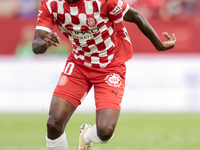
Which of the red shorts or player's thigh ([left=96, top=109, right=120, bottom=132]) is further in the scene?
the red shorts

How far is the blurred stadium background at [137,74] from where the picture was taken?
1044cm

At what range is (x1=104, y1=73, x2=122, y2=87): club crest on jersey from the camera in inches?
206

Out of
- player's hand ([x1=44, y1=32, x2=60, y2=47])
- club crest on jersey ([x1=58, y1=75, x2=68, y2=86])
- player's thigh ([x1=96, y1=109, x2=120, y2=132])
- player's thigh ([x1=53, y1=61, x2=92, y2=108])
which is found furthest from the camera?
club crest on jersey ([x1=58, y1=75, x2=68, y2=86])

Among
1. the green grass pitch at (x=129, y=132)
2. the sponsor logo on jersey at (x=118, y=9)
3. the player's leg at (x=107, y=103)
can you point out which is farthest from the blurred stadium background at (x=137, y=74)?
the sponsor logo on jersey at (x=118, y=9)

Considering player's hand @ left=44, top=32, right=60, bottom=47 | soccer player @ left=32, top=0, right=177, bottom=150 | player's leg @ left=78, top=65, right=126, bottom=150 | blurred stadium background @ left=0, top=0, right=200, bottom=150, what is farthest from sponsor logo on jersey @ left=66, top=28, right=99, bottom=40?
blurred stadium background @ left=0, top=0, right=200, bottom=150

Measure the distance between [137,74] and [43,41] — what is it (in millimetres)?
7084

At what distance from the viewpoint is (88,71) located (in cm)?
529

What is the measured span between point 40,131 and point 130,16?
4286mm

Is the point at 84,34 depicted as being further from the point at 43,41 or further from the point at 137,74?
the point at 137,74

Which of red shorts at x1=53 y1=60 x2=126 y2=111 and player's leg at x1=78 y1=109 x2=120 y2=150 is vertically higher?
red shorts at x1=53 y1=60 x2=126 y2=111

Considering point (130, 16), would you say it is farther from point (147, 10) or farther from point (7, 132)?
point (147, 10)

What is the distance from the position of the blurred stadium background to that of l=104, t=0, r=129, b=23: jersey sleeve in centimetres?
379

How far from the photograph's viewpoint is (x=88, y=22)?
16.2ft

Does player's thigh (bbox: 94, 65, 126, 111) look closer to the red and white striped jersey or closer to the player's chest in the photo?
the red and white striped jersey
